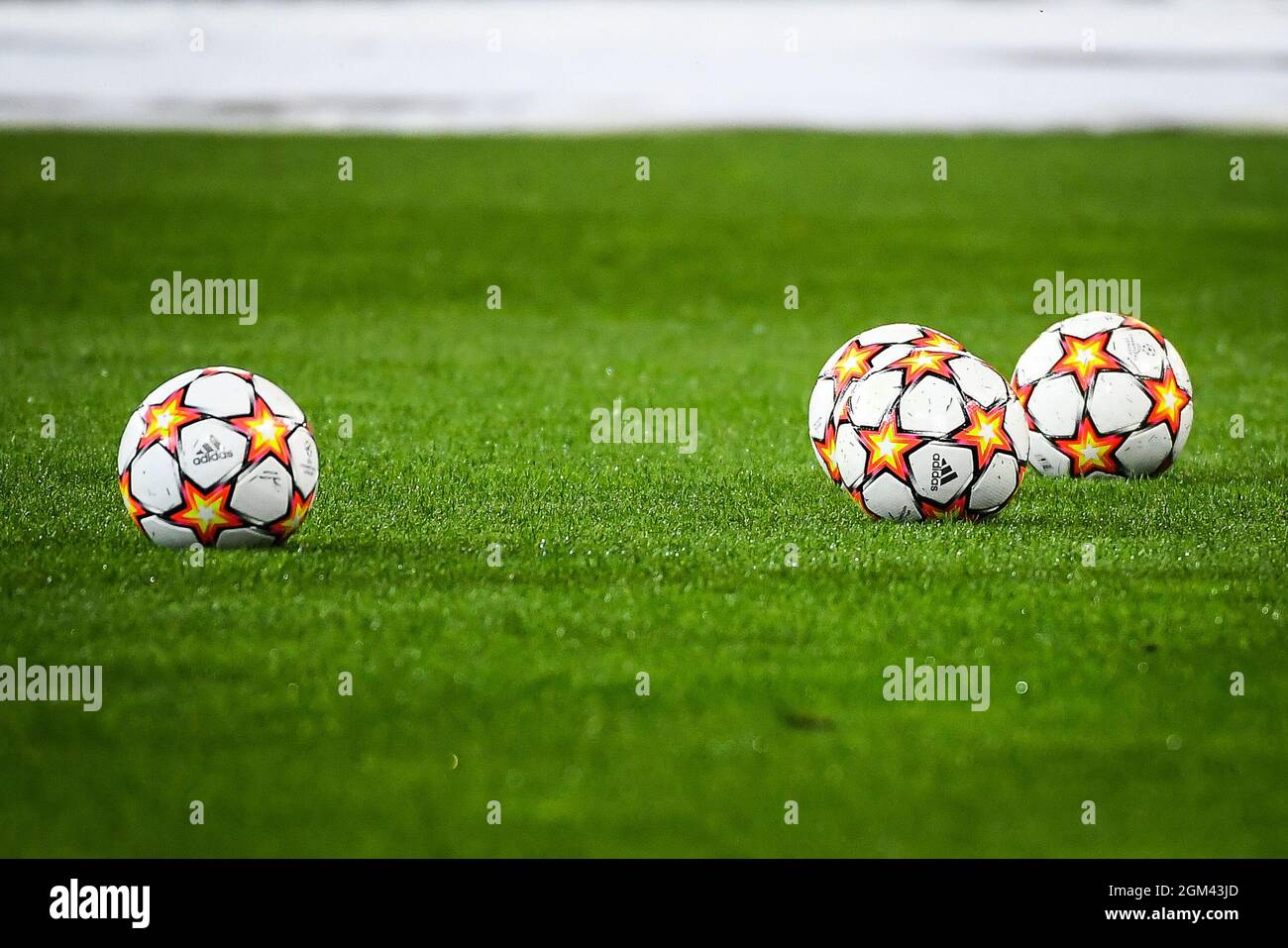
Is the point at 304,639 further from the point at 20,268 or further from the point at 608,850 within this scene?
the point at 20,268

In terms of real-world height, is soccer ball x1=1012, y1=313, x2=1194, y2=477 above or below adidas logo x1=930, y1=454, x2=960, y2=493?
above

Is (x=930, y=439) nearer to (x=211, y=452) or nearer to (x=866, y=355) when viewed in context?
(x=866, y=355)

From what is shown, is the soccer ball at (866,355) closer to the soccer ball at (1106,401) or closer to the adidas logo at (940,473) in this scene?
the adidas logo at (940,473)

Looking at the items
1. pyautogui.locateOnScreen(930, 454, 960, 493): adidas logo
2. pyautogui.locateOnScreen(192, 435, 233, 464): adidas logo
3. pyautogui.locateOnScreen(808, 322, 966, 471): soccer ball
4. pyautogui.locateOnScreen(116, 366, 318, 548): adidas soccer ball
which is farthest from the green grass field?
pyautogui.locateOnScreen(808, 322, 966, 471): soccer ball

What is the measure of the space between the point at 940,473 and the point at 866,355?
119cm

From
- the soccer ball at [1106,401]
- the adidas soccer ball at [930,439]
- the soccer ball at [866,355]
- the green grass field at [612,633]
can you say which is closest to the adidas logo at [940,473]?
the adidas soccer ball at [930,439]

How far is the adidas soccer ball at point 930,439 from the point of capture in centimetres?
1162

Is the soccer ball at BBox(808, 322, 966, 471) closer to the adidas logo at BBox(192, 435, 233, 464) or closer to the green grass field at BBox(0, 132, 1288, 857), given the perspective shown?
the green grass field at BBox(0, 132, 1288, 857)

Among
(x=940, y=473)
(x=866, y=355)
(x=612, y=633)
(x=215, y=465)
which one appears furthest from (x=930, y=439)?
(x=215, y=465)

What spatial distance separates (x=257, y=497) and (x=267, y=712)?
311 cm

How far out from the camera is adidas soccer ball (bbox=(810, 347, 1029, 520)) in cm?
1162

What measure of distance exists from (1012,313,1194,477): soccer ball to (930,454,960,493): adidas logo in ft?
9.54

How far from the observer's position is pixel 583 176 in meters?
44.9

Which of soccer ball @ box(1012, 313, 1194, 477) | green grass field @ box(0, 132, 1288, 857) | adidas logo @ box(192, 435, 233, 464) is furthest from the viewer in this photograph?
soccer ball @ box(1012, 313, 1194, 477)
